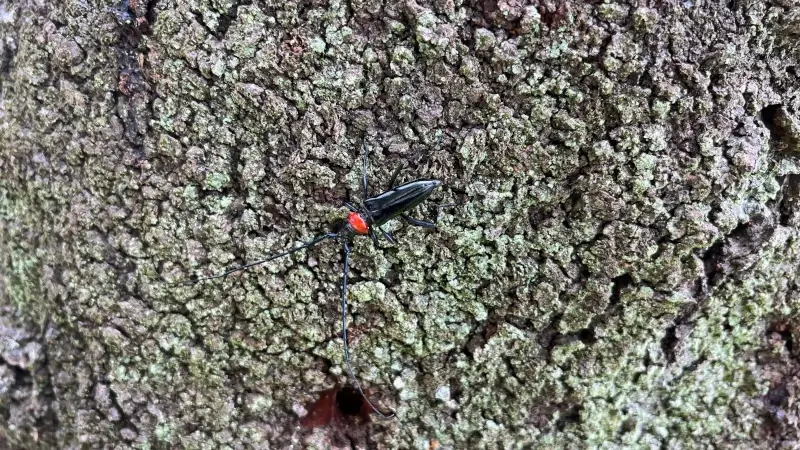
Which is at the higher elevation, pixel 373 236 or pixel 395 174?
pixel 395 174

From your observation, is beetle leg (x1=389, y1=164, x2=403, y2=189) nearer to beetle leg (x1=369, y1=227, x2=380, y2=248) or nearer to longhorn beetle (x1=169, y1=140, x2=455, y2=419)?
longhorn beetle (x1=169, y1=140, x2=455, y2=419)

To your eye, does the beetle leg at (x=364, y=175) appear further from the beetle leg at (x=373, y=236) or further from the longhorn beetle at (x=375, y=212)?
the beetle leg at (x=373, y=236)

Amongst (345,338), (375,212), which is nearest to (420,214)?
(375,212)

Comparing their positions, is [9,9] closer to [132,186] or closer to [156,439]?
[132,186]

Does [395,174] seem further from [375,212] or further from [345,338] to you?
[345,338]

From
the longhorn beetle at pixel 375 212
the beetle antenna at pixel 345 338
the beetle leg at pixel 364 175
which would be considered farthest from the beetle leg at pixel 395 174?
the beetle antenna at pixel 345 338

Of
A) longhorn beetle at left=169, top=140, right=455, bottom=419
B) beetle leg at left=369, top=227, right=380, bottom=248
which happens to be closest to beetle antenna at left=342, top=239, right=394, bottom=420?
longhorn beetle at left=169, top=140, right=455, bottom=419

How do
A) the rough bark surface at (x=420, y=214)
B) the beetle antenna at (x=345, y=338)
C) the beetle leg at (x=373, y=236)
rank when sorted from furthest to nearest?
the beetle antenna at (x=345, y=338), the beetle leg at (x=373, y=236), the rough bark surface at (x=420, y=214)

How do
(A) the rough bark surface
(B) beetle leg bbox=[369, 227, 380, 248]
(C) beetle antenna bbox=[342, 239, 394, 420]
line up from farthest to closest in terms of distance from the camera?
(C) beetle antenna bbox=[342, 239, 394, 420] < (B) beetle leg bbox=[369, 227, 380, 248] < (A) the rough bark surface
